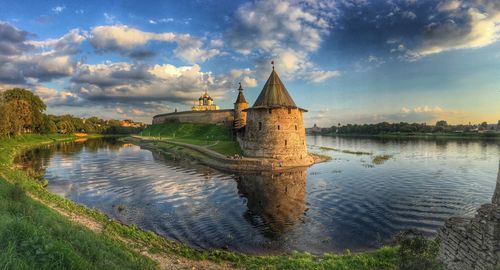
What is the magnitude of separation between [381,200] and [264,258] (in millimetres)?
10995

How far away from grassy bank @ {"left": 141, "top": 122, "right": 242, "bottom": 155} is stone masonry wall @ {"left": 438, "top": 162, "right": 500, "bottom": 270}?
1152 inches

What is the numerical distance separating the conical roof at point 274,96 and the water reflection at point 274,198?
8.29 meters

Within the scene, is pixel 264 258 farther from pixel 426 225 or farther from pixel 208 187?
pixel 208 187

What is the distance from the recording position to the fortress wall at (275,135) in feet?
104

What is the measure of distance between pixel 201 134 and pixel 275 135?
111 feet

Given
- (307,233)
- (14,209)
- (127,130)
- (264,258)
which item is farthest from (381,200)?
(127,130)

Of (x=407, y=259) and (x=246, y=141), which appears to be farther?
(x=246, y=141)

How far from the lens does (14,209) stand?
8625 mm

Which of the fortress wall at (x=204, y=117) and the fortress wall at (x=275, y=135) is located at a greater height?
the fortress wall at (x=204, y=117)

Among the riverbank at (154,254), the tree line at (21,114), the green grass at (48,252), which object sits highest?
the tree line at (21,114)

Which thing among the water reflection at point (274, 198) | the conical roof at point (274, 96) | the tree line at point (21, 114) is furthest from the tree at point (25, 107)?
the water reflection at point (274, 198)

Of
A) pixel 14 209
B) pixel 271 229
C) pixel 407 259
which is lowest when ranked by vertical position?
pixel 271 229

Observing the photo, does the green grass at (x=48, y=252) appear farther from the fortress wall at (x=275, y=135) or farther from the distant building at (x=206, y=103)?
the distant building at (x=206, y=103)

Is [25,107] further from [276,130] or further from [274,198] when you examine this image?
[274,198]
